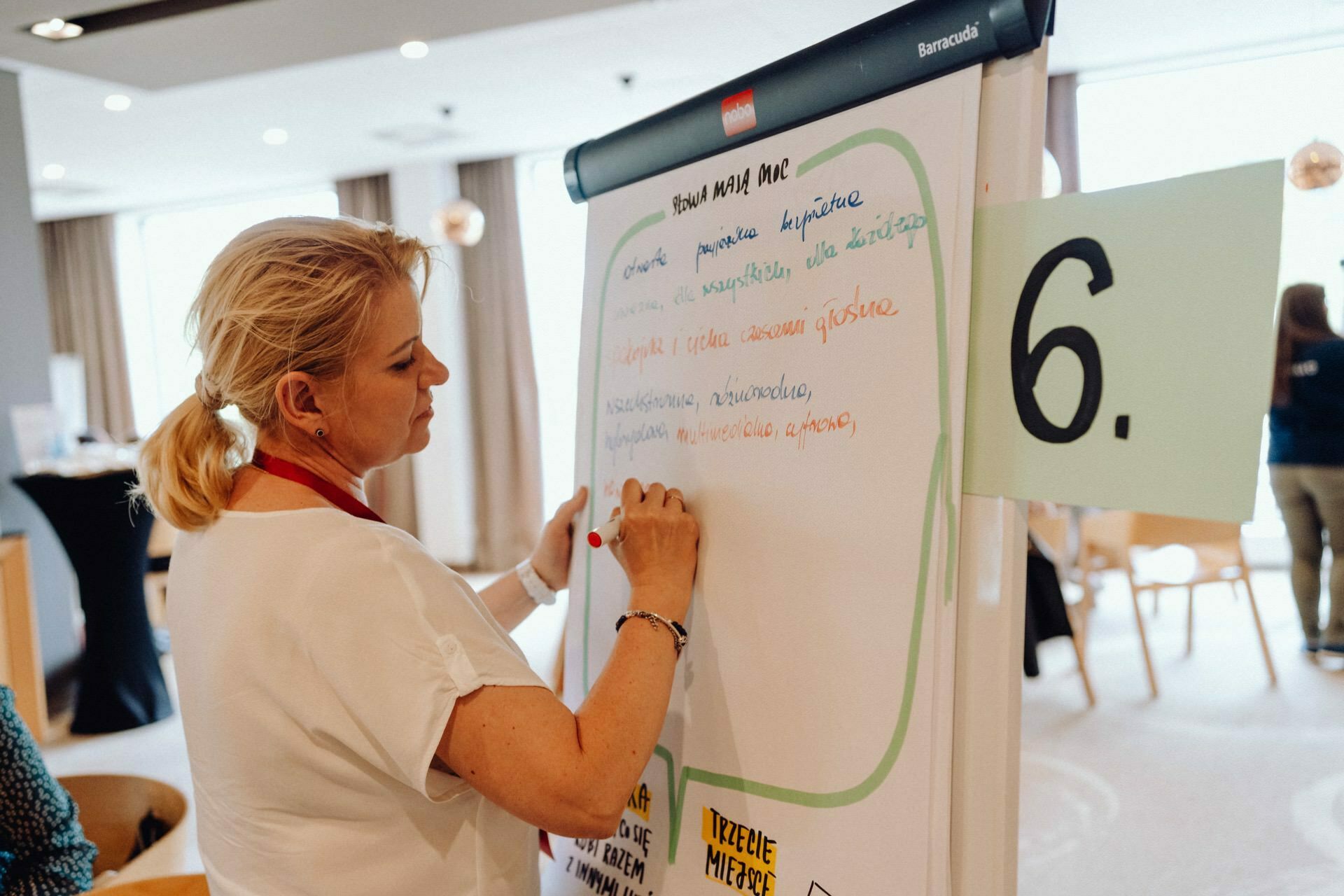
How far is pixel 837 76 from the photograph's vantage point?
90 cm

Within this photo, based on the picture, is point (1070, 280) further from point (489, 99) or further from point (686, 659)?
point (489, 99)

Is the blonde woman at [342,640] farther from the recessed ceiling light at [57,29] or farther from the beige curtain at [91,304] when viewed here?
the beige curtain at [91,304]

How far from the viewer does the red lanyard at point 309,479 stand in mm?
904

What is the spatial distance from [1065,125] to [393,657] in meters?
5.13

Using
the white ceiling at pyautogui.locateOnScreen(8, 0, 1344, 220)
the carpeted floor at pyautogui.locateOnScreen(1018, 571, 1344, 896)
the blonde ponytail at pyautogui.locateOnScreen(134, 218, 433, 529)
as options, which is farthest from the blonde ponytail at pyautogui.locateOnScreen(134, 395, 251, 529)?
the white ceiling at pyautogui.locateOnScreen(8, 0, 1344, 220)

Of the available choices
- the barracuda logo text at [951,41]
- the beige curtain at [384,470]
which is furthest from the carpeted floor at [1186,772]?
the beige curtain at [384,470]

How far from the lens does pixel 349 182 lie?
662 centimetres

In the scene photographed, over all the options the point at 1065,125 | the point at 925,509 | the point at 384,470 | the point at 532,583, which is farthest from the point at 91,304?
the point at 925,509

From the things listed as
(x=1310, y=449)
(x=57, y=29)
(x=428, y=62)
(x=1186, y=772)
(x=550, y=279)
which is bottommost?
(x=1186, y=772)

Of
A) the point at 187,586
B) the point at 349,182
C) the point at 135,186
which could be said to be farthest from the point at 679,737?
the point at 135,186

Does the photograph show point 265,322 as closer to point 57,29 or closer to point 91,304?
point 57,29

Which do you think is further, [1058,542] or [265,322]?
[1058,542]

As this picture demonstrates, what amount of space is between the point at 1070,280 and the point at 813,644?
16.7 inches

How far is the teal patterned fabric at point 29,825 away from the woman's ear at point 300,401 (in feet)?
2.56
